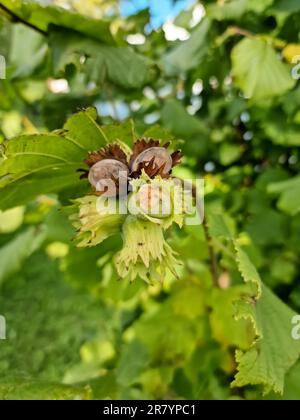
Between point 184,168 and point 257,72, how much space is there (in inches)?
19.1

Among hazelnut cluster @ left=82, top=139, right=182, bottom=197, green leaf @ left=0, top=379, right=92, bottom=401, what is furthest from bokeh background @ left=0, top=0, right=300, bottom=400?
hazelnut cluster @ left=82, top=139, right=182, bottom=197

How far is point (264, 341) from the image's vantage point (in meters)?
0.82

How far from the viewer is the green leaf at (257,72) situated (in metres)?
1.36

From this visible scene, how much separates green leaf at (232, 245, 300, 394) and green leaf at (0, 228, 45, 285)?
2.50ft

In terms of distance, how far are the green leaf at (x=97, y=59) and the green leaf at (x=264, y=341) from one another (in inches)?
20.9

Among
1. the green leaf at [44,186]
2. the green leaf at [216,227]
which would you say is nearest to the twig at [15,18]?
the green leaf at [44,186]

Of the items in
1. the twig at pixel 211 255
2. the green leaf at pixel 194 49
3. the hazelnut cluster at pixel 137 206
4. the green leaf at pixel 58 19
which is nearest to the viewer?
the hazelnut cluster at pixel 137 206

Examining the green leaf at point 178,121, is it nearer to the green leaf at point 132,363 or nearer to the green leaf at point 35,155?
the green leaf at point 132,363

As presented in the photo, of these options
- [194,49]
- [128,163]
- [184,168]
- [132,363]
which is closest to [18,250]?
[132,363]

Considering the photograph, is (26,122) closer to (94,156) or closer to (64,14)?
(64,14)

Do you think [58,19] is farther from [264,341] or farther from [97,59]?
[264,341]

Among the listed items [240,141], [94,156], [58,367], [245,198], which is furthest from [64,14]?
[58,367]

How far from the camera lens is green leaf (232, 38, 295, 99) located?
136cm

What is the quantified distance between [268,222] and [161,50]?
1.82 ft
